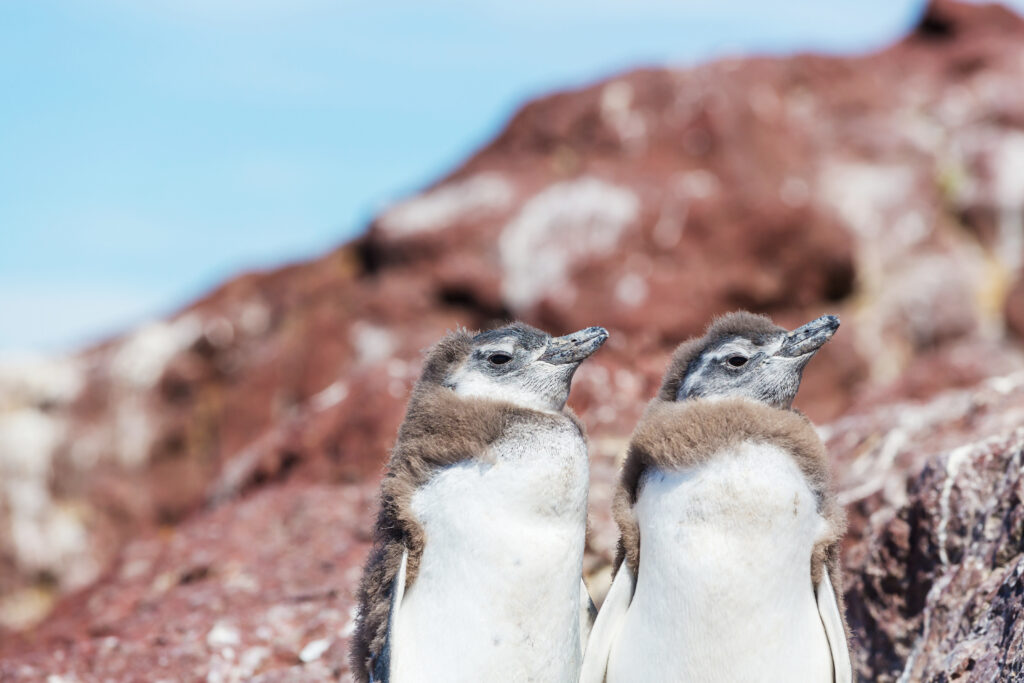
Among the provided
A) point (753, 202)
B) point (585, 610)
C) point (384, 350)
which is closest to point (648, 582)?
point (585, 610)

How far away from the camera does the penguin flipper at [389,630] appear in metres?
4.11

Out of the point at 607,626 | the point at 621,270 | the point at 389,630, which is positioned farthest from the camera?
the point at 621,270

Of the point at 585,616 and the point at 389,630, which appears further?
the point at 585,616

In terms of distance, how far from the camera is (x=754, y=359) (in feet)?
15.1

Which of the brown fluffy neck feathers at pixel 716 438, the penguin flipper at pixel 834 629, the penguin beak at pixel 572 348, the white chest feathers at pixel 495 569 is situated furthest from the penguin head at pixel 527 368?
the penguin flipper at pixel 834 629

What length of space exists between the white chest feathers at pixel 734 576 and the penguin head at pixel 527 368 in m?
0.63

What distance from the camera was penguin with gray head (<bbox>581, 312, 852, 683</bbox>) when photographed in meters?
4.18

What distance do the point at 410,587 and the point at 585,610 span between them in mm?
828

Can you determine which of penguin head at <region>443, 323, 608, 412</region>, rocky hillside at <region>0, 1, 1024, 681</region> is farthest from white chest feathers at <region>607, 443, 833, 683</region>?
rocky hillside at <region>0, 1, 1024, 681</region>

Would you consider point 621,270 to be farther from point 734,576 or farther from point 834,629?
point 734,576

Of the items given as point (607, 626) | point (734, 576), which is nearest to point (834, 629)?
point (734, 576)

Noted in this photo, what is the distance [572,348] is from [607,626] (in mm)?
1110

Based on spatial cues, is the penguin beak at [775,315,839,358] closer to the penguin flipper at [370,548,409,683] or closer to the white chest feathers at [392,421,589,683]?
the white chest feathers at [392,421,589,683]

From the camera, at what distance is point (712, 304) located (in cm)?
1495
